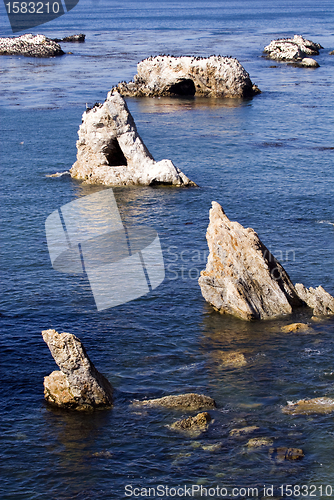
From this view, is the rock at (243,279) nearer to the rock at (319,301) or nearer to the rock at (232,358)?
the rock at (319,301)

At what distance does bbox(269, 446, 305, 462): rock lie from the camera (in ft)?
67.4

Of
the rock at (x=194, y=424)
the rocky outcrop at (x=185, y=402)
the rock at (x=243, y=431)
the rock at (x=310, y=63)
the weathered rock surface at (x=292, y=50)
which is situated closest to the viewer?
the rock at (x=243, y=431)

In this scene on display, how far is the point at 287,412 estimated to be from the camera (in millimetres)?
23188

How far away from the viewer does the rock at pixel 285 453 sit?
67.4 ft

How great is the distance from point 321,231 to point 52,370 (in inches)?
951

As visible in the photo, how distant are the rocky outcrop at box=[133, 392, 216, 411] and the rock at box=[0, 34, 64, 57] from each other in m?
152

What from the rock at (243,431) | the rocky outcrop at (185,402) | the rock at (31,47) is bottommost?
the rock at (243,431)

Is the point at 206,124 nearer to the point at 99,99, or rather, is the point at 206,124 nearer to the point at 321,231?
the point at 99,99

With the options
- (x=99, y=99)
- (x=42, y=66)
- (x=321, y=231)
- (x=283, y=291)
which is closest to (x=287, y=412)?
(x=283, y=291)

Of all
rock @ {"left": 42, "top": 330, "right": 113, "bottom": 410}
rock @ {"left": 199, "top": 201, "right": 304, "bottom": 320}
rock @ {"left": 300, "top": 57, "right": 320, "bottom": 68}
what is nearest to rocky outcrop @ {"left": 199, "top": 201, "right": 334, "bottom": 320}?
rock @ {"left": 199, "top": 201, "right": 304, "bottom": 320}

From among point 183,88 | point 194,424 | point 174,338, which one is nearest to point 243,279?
point 174,338

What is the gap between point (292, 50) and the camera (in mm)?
143125

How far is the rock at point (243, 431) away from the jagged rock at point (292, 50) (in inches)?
5137

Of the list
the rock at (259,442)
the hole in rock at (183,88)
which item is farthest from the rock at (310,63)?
the rock at (259,442)
